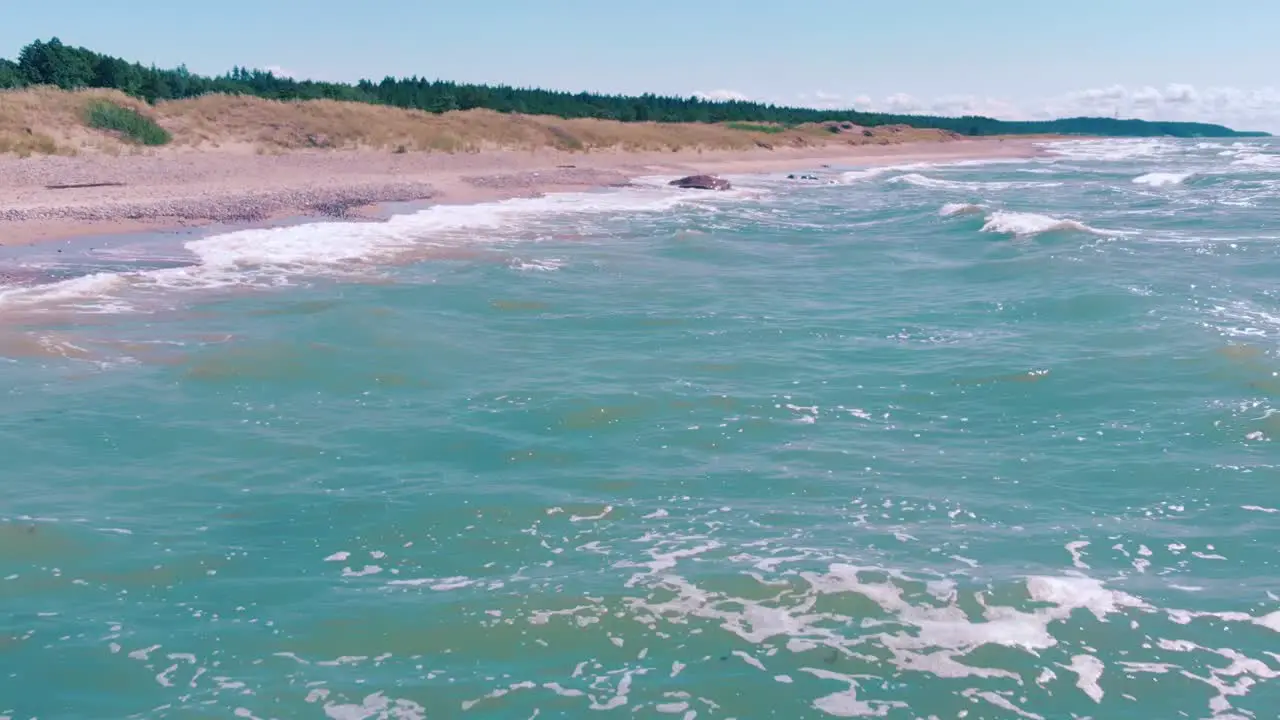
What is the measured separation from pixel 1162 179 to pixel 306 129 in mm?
30840

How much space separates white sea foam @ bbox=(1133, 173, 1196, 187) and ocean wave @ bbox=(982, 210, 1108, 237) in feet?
54.3

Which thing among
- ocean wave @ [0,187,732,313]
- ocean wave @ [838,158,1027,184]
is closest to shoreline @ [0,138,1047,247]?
ocean wave @ [0,187,732,313]

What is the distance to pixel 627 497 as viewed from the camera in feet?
23.2

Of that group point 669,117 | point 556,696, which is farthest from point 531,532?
point 669,117

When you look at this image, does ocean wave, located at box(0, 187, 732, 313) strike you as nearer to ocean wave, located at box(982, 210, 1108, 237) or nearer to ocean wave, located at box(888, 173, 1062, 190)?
ocean wave, located at box(982, 210, 1108, 237)

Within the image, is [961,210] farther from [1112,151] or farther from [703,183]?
[1112,151]

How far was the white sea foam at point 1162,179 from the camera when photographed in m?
36.3

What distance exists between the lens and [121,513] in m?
6.52

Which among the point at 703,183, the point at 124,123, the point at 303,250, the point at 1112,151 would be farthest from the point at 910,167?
the point at 303,250

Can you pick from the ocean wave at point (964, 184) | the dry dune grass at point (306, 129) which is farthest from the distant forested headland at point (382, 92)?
the ocean wave at point (964, 184)

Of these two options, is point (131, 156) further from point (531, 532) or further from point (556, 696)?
point (556, 696)

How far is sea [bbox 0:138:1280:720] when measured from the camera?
494 cm

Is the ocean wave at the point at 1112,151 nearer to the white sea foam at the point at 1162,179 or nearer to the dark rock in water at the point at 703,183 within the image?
the white sea foam at the point at 1162,179

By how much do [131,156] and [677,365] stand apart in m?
23.3
